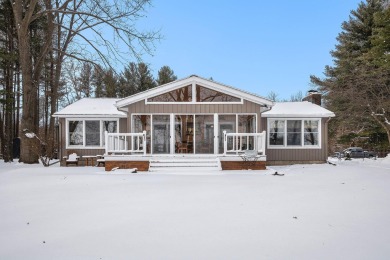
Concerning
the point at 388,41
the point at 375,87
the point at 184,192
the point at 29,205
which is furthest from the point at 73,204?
the point at 375,87

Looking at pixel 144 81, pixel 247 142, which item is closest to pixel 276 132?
pixel 247 142

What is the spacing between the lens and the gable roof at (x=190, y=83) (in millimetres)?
14031

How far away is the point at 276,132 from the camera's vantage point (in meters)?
16.3

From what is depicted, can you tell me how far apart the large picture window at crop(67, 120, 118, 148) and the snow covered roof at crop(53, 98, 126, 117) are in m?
0.51

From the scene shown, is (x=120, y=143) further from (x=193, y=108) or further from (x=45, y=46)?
(x=45, y=46)

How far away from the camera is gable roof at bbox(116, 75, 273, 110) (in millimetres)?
14031

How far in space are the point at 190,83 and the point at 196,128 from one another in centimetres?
217

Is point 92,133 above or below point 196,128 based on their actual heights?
below

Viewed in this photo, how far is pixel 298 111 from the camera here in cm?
1645

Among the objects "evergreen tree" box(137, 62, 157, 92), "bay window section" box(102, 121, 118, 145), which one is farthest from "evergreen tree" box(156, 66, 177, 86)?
"bay window section" box(102, 121, 118, 145)

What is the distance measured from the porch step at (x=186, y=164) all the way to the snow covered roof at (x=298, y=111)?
486 centimetres

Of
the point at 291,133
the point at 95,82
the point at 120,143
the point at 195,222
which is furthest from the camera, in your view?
the point at 95,82

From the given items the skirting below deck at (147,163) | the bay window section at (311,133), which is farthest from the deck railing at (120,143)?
the bay window section at (311,133)

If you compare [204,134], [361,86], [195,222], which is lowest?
[195,222]
